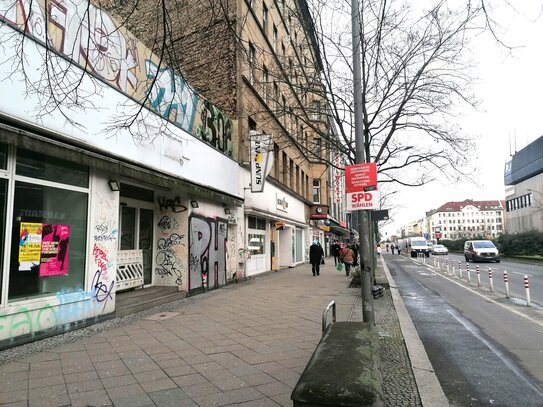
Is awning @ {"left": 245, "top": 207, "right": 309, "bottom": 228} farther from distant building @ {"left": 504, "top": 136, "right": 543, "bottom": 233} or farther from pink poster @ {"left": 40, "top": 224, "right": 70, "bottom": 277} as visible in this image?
distant building @ {"left": 504, "top": 136, "right": 543, "bottom": 233}

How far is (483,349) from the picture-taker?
6.65m

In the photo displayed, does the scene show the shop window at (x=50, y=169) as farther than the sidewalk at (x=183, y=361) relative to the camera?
Yes

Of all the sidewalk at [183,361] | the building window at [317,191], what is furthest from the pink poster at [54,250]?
the building window at [317,191]

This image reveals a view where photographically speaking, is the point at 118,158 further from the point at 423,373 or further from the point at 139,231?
the point at 423,373

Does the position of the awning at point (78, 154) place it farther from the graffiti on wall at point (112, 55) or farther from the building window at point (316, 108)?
the building window at point (316, 108)

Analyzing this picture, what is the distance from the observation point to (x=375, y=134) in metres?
13.2

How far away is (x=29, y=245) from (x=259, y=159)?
35.7 feet

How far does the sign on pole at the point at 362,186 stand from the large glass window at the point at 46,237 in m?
4.95

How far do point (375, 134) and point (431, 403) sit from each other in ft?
33.4

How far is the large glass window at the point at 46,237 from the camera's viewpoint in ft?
20.4

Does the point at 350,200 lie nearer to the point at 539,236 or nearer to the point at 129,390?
the point at 129,390

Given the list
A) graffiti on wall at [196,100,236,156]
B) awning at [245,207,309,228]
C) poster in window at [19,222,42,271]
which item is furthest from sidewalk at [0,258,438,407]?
awning at [245,207,309,228]

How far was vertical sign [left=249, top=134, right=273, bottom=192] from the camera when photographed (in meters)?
16.3

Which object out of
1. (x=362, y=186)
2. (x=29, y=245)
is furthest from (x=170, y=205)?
(x=362, y=186)
